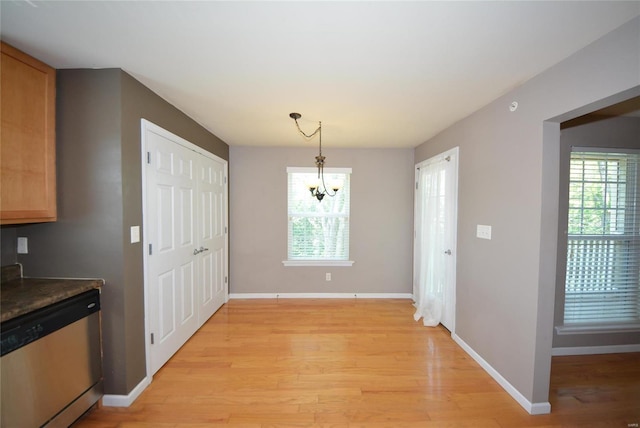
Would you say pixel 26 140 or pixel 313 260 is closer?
pixel 26 140

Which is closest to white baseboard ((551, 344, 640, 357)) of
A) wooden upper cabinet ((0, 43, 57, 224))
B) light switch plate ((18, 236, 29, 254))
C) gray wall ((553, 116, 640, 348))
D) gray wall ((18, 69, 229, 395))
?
gray wall ((553, 116, 640, 348))

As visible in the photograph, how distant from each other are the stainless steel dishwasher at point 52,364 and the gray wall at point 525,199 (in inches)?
125

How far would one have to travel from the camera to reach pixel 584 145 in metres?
2.53

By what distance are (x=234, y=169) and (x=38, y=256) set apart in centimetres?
256

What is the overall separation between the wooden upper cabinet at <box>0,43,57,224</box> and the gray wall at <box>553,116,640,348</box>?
435 cm

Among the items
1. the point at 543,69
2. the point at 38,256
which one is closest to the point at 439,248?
the point at 543,69

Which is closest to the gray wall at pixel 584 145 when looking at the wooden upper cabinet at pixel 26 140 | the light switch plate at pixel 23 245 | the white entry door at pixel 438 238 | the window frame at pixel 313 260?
the white entry door at pixel 438 238

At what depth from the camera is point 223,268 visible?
12.6 feet

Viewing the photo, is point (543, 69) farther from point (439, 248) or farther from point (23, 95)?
point (23, 95)

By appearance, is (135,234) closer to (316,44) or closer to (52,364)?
(52,364)

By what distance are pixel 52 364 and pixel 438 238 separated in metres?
3.66

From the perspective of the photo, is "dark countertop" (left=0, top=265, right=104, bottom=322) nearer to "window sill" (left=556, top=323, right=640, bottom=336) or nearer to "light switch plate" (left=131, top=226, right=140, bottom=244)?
"light switch plate" (left=131, top=226, right=140, bottom=244)

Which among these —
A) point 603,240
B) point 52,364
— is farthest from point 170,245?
point 603,240

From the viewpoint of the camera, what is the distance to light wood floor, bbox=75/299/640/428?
5.90ft
